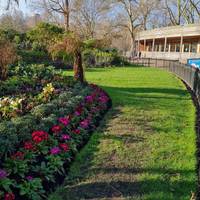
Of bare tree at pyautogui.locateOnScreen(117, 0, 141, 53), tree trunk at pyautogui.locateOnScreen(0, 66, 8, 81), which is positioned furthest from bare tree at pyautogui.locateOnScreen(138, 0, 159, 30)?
tree trunk at pyautogui.locateOnScreen(0, 66, 8, 81)

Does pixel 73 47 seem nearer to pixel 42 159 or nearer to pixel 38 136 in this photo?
pixel 38 136

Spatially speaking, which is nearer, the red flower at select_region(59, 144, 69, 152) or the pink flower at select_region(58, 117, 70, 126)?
the red flower at select_region(59, 144, 69, 152)

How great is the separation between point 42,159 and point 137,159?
1768 millimetres

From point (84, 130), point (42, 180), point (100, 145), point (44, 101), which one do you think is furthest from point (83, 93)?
Result: point (42, 180)

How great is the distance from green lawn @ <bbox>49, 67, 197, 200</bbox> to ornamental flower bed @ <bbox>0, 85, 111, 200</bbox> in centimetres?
20

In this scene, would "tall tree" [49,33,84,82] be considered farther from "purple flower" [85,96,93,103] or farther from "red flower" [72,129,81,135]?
"red flower" [72,129,81,135]

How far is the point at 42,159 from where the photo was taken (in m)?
6.38

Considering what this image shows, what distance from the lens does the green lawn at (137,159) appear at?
565cm

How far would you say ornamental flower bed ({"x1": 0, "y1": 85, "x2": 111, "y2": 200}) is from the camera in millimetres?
5238

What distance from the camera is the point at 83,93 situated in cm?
1191

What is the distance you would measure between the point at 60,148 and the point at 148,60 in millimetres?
36304

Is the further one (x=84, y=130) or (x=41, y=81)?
(x=41, y=81)

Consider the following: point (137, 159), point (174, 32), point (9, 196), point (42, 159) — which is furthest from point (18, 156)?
point (174, 32)

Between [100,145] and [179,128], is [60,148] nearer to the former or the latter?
[100,145]
